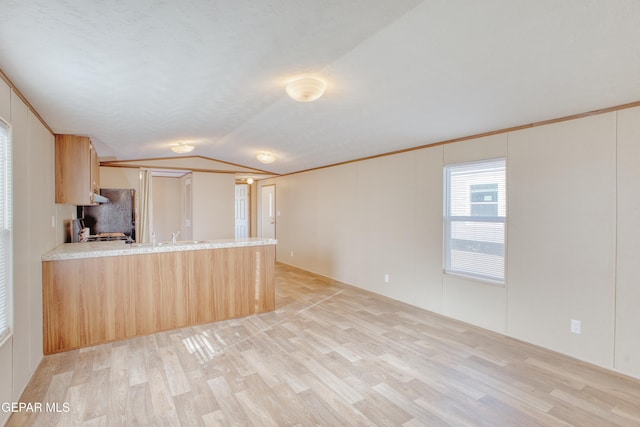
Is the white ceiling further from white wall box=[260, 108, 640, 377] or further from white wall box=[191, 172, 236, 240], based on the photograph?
white wall box=[191, 172, 236, 240]

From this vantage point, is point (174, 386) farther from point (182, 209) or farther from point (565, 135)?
A: point (182, 209)

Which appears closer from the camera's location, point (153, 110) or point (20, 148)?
point (20, 148)

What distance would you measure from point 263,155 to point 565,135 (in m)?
3.99

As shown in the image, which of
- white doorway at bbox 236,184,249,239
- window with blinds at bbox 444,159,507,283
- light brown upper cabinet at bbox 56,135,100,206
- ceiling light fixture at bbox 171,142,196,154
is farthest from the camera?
white doorway at bbox 236,184,249,239

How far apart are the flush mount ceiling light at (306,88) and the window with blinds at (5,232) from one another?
6.23 ft

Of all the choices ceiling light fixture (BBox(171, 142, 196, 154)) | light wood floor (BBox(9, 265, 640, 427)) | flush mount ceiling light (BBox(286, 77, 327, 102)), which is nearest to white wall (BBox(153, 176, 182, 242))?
ceiling light fixture (BBox(171, 142, 196, 154))

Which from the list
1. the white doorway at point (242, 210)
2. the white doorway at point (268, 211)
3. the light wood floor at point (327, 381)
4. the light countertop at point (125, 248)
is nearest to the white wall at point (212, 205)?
the white doorway at point (268, 211)

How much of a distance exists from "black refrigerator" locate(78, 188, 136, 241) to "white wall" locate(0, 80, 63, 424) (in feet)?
6.77

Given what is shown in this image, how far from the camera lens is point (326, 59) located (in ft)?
7.45

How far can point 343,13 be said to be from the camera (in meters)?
1.70

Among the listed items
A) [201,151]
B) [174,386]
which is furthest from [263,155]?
[174,386]

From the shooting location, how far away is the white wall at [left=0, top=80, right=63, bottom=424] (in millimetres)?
2109

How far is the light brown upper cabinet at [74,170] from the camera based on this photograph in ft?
11.1

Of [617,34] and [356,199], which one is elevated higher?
[617,34]
